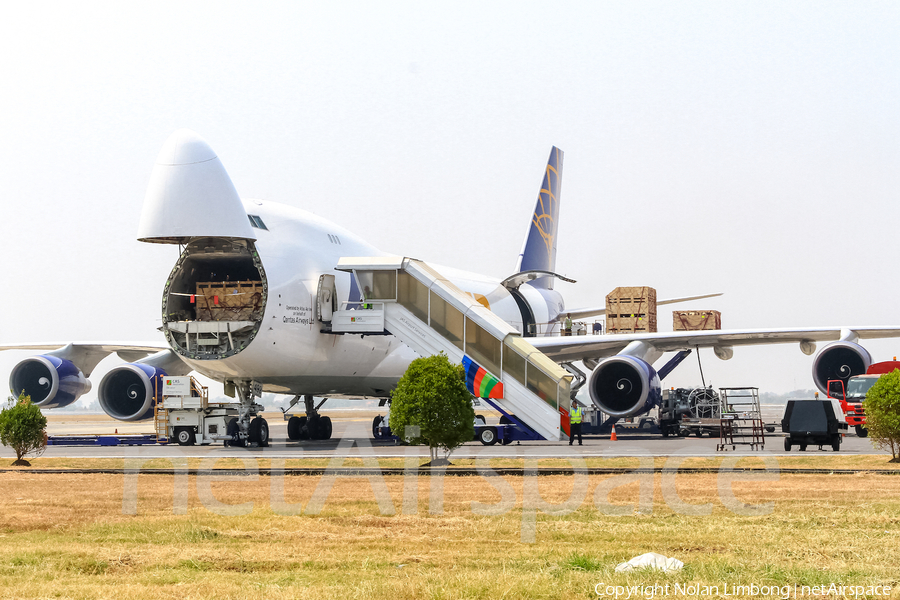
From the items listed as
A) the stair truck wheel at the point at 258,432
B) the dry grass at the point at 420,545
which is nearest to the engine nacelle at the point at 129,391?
the stair truck wheel at the point at 258,432

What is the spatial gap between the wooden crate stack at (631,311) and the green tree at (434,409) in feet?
51.6

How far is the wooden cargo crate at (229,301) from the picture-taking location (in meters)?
22.5

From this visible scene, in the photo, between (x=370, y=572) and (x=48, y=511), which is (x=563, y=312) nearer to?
(x=48, y=511)

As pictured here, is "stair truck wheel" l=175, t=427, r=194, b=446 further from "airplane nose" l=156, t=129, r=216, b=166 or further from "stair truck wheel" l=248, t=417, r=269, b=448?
"airplane nose" l=156, t=129, r=216, b=166

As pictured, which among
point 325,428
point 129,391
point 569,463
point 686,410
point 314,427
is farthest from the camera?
point 686,410

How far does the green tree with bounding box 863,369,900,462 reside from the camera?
16953 millimetres

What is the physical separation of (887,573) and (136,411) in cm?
2292

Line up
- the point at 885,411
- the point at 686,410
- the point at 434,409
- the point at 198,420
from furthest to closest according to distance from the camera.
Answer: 1. the point at 686,410
2. the point at 198,420
3. the point at 885,411
4. the point at 434,409

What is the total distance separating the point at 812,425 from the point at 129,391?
17.2 meters

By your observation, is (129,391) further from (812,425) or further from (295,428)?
(812,425)

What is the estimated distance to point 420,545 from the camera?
8.70 m

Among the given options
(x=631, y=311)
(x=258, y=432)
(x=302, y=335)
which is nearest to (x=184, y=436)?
(x=258, y=432)

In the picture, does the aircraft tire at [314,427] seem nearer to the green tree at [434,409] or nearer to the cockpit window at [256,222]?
the cockpit window at [256,222]

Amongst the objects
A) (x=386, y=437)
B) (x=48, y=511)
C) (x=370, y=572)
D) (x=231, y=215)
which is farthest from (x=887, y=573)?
(x=386, y=437)
